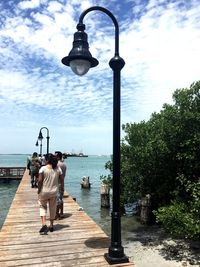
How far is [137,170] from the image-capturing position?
1652cm

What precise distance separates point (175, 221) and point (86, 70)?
7507 mm

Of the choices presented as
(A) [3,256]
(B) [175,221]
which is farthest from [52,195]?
(B) [175,221]

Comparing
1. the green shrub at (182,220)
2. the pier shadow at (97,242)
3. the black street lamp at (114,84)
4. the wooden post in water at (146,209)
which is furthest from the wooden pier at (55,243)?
the wooden post in water at (146,209)

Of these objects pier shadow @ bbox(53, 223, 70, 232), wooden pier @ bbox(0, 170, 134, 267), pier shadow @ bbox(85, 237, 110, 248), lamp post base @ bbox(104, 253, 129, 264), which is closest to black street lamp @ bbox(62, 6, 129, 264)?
lamp post base @ bbox(104, 253, 129, 264)

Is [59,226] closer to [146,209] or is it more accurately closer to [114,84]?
[114,84]

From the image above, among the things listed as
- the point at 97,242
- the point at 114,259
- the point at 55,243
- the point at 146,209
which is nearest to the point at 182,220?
the point at 97,242

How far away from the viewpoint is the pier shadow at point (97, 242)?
6988 millimetres

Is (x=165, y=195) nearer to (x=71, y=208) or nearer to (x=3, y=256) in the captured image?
(x=71, y=208)

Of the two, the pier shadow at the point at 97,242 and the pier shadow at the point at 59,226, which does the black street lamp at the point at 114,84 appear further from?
the pier shadow at the point at 59,226

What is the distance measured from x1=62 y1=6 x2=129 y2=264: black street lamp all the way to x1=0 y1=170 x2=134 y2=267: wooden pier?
26cm

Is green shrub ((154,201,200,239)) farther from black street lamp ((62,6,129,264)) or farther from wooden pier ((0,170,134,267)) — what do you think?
black street lamp ((62,6,129,264))

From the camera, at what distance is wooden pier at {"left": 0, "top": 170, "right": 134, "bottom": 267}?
6.06 m

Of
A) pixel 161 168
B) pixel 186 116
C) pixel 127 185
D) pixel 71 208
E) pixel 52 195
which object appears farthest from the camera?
pixel 127 185

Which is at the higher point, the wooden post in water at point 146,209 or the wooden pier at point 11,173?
the wooden pier at point 11,173
